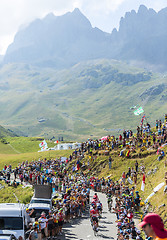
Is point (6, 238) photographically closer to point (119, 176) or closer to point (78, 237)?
point (78, 237)

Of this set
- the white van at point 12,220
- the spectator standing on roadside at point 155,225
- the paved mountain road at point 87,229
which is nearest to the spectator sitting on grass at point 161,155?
the paved mountain road at point 87,229

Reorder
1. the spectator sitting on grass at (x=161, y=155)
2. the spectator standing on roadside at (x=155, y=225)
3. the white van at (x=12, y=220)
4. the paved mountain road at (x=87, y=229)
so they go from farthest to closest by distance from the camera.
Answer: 1. the spectator sitting on grass at (x=161, y=155)
2. the paved mountain road at (x=87, y=229)
3. the white van at (x=12, y=220)
4. the spectator standing on roadside at (x=155, y=225)

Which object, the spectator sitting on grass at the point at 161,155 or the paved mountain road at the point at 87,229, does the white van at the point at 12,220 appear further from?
the spectator sitting on grass at the point at 161,155

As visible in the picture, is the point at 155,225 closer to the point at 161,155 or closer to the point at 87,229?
the point at 87,229

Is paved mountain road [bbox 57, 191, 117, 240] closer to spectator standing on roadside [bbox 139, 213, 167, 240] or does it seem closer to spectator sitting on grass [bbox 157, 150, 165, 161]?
spectator sitting on grass [bbox 157, 150, 165, 161]

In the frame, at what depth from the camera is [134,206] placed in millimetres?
26391

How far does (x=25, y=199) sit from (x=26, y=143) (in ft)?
297

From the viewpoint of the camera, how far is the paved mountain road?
1943 cm

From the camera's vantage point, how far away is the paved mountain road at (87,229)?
63.8 ft

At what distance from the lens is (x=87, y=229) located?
70.7 ft

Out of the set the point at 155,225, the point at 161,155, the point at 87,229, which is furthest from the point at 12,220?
the point at 161,155

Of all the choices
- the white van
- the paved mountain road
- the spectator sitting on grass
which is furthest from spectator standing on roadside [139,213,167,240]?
the spectator sitting on grass

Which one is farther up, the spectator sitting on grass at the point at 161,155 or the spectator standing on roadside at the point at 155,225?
the spectator sitting on grass at the point at 161,155

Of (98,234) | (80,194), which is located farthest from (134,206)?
(98,234)
